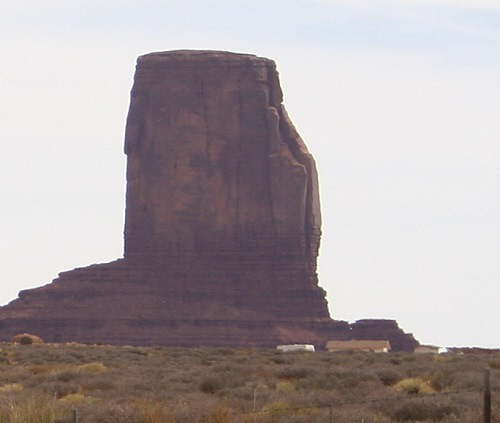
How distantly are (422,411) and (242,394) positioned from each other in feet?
18.0

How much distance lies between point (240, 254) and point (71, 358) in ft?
211

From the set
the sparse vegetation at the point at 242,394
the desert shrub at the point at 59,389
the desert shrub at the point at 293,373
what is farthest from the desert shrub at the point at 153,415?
the desert shrub at the point at 293,373

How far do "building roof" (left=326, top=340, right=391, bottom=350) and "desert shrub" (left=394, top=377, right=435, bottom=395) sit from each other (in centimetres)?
6234

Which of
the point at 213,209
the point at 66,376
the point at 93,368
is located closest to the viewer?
the point at 66,376

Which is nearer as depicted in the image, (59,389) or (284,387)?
(284,387)

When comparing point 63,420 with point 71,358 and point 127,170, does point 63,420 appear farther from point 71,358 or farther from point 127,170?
point 127,170

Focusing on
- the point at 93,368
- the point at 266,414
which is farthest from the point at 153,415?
the point at 93,368

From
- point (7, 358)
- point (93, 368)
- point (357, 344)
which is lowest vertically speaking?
point (93, 368)

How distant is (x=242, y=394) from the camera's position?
30469mm

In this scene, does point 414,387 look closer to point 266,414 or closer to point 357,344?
point 266,414

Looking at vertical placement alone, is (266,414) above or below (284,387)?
below

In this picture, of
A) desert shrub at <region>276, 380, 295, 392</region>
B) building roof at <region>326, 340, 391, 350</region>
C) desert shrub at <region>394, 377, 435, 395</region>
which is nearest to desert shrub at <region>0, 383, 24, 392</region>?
desert shrub at <region>276, 380, 295, 392</region>

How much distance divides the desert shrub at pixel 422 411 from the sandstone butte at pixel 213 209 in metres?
83.5

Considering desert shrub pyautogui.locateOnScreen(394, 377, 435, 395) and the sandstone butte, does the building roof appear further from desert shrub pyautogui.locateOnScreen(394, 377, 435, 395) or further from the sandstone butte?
desert shrub pyautogui.locateOnScreen(394, 377, 435, 395)
